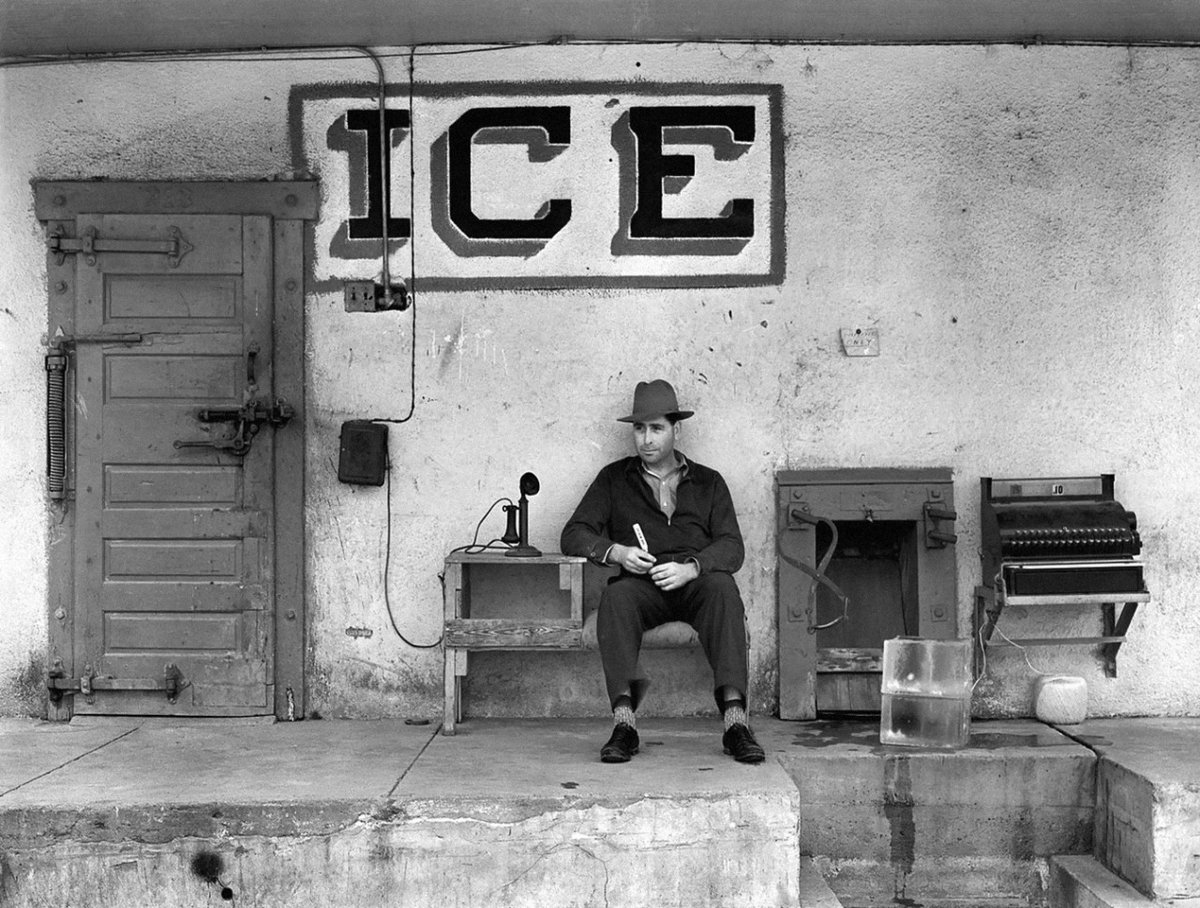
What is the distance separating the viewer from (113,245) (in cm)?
539

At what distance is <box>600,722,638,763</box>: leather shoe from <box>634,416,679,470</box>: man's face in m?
1.11

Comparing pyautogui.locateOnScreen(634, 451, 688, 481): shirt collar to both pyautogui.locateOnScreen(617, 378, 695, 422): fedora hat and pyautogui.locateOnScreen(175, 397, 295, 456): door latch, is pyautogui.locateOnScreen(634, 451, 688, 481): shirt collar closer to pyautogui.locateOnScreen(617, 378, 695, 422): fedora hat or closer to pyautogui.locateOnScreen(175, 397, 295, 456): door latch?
pyautogui.locateOnScreen(617, 378, 695, 422): fedora hat

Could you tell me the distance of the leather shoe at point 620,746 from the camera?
4559mm

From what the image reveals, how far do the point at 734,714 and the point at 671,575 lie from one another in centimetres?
57

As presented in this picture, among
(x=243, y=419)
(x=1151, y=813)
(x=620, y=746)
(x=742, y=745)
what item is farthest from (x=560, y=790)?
(x=243, y=419)

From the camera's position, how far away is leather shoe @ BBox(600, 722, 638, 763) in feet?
15.0

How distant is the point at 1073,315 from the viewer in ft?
17.9

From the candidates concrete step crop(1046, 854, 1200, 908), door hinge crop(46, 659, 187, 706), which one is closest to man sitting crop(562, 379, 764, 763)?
concrete step crop(1046, 854, 1200, 908)

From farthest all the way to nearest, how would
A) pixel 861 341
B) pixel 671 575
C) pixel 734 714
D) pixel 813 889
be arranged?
pixel 861 341 < pixel 671 575 < pixel 734 714 < pixel 813 889

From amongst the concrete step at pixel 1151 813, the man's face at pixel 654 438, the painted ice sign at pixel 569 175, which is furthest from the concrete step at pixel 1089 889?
the painted ice sign at pixel 569 175

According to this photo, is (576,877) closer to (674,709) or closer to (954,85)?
(674,709)

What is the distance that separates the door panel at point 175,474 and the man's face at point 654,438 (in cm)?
158

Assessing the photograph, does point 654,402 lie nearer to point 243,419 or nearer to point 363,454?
point 363,454

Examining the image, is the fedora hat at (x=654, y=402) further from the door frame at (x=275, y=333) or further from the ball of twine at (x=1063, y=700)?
the ball of twine at (x=1063, y=700)
